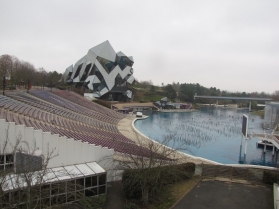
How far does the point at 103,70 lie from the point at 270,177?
4447 cm

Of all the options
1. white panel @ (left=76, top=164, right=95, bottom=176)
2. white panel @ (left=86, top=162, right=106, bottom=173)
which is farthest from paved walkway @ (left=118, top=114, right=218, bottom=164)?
white panel @ (left=76, top=164, right=95, bottom=176)

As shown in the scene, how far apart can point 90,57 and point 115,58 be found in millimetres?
6127

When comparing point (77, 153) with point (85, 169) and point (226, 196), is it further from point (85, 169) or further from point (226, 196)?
point (226, 196)

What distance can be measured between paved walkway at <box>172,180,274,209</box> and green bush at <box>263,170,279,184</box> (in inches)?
15.2

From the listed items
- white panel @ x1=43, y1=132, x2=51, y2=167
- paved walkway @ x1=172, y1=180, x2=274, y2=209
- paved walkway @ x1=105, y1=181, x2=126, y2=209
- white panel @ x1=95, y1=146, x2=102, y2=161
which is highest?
white panel @ x1=43, y1=132, x2=51, y2=167

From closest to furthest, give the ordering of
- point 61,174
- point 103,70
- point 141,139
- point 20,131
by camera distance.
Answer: point 61,174
point 20,131
point 141,139
point 103,70

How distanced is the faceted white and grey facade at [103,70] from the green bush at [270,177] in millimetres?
43615

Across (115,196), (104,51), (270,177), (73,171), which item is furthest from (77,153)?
(104,51)

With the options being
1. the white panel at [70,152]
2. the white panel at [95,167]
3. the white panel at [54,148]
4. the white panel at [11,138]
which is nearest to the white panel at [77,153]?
the white panel at [70,152]

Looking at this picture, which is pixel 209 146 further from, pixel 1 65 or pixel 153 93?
pixel 153 93

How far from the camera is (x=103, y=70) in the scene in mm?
51281

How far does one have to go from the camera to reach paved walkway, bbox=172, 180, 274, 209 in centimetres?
912

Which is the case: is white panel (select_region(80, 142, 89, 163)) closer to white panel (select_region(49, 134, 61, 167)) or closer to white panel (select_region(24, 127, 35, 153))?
white panel (select_region(49, 134, 61, 167))

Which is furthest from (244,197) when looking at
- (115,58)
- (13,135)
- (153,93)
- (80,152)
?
(153,93)
